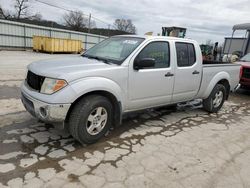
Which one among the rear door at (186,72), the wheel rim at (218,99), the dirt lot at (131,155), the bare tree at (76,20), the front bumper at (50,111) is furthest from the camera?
the bare tree at (76,20)

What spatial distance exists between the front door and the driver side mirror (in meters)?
0.07

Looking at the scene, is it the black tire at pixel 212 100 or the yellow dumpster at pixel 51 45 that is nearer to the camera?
the black tire at pixel 212 100

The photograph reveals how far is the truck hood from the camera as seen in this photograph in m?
3.45

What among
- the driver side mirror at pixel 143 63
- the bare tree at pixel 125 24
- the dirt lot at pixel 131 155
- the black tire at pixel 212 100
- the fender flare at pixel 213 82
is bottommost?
the dirt lot at pixel 131 155

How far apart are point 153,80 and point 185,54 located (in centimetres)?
121

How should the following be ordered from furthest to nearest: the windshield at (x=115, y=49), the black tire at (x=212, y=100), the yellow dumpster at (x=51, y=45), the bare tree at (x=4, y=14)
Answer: the bare tree at (x=4, y=14) < the yellow dumpster at (x=51, y=45) < the black tire at (x=212, y=100) < the windshield at (x=115, y=49)

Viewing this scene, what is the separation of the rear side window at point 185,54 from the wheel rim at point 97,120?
6.69 feet

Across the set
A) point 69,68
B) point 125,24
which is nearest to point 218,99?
point 69,68

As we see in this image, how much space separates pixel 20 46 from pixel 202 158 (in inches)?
906

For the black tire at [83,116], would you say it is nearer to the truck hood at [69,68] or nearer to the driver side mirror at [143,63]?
the truck hood at [69,68]

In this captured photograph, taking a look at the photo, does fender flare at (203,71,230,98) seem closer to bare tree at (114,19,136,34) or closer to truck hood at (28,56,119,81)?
truck hood at (28,56,119,81)

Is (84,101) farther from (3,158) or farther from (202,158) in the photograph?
(202,158)

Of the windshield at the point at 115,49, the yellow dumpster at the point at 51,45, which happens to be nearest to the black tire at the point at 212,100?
the windshield at the point at 115,49

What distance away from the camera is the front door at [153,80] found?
4.24 m
